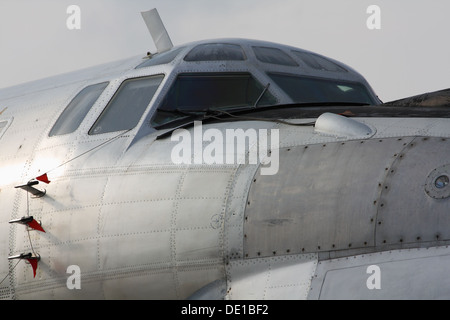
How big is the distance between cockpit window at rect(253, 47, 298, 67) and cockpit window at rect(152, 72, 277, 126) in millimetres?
586

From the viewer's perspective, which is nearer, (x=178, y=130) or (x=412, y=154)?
(x=412, y=154)

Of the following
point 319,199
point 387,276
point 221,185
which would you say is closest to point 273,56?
point 221,185

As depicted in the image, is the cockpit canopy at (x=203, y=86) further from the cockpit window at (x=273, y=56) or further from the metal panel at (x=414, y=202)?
the metal panel at (x=414, y=202)

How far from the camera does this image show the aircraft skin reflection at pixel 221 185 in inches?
312

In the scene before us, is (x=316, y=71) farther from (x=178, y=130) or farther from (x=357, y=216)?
(x=357, y=216)

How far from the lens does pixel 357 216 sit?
26.3 ft

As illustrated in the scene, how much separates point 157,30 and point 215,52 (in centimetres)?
177

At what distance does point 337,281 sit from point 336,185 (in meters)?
0.96

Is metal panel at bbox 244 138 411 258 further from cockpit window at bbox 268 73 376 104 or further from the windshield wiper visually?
cockpit window at bbox 268 73 376 104

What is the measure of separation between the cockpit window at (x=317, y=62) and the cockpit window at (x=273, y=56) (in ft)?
1.12

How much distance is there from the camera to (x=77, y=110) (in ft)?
37.9
